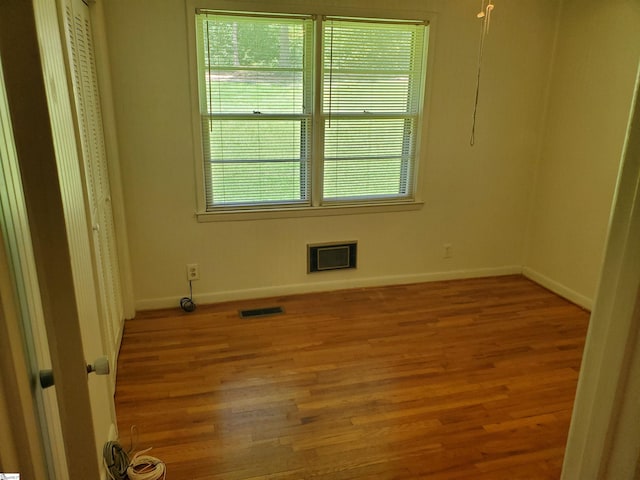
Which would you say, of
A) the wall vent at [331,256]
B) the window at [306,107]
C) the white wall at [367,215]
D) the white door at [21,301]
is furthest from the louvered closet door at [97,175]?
the wall vent at [331,256]

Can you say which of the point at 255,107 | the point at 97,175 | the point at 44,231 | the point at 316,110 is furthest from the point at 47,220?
the point at 316,110

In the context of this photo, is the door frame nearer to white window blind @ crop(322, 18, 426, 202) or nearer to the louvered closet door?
the louvered closet door

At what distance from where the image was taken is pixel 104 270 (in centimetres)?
247

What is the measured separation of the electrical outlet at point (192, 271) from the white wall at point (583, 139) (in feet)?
9.82

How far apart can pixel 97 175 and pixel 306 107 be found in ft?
5.28

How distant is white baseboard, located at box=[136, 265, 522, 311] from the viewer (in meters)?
3.49

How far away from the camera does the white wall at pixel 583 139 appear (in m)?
3.18

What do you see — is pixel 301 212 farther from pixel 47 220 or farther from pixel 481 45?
pixel 47 220

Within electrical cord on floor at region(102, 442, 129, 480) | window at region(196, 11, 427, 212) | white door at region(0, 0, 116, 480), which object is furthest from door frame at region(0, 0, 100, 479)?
window at region(196, 11, 427, 212)

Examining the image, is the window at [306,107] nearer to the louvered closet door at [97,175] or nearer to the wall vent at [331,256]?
the wall vent at [331,256]

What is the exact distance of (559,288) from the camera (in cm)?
384

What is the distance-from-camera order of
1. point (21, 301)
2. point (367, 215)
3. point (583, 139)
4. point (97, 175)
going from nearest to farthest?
point (21, 301), point (97, 175), point (583, 139), point (367, 215)

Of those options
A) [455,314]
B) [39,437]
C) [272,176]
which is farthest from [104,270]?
[455,314]

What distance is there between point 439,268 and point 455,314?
711mm
